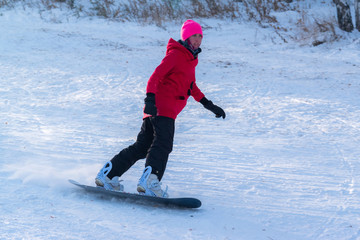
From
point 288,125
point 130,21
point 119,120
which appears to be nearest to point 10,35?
point 130,21

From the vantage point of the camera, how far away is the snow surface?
301 cm

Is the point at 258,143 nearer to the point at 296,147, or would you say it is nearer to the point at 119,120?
the point at 296,147

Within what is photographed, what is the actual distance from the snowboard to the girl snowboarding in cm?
4

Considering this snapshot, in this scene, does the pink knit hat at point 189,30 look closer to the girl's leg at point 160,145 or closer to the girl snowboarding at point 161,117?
the girl snowboarding at point 161,117

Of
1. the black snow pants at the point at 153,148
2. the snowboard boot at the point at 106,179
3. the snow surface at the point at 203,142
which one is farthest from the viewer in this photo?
the snowboard boot at the point at 106,179

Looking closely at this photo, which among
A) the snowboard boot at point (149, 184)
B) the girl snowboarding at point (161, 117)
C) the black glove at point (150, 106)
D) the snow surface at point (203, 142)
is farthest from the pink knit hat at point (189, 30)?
the snow surface at point (203, 142)

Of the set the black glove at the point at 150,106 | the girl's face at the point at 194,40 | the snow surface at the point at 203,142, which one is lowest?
the snow surface at the point at 203,142

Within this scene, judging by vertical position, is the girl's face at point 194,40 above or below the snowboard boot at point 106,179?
above

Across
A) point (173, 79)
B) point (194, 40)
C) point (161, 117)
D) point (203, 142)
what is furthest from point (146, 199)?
point (203, 142)

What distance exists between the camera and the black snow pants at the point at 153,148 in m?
3.28

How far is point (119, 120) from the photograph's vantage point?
5.99 meters

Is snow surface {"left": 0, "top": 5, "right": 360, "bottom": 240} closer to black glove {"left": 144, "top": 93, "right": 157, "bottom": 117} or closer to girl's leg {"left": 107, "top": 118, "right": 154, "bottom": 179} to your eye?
girl's leg {"left": 107, "top": 118, "right": 154, "bottom": 179}

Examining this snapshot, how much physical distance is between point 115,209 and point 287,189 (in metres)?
1.46

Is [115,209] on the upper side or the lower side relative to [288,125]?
upper
